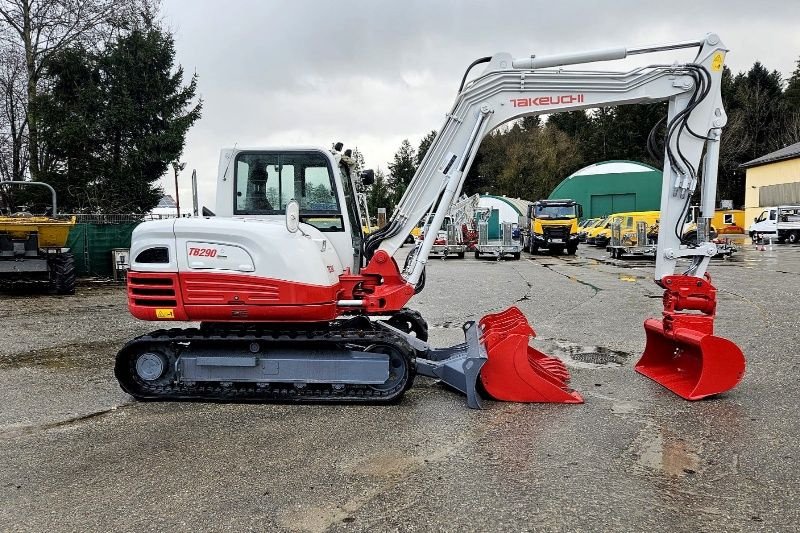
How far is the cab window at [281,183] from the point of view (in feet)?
21.3

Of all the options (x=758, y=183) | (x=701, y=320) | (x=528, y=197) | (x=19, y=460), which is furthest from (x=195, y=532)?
(x=528, y=197)

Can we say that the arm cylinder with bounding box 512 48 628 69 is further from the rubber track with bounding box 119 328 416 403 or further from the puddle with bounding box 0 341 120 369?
the puddle with bounding box 0 341 120 369

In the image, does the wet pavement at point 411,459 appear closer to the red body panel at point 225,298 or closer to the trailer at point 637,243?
the red body panel at point 225,298

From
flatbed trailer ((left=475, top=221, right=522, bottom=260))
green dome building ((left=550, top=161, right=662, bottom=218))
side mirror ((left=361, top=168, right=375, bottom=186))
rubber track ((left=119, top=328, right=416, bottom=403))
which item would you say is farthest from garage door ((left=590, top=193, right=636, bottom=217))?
rubber track ((left=119, top=328, right=416, bottom=403))

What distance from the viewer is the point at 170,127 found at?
24828 millimetres

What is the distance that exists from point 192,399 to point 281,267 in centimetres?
162

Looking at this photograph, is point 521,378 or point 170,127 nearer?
point 521,378

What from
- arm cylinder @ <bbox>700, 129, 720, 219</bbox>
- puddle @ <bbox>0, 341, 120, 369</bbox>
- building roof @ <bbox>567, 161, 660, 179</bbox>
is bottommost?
puddle @ <bbox>0, 341, 120, 369</bbox>

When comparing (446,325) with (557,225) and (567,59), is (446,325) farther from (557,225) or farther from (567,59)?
(557,225)

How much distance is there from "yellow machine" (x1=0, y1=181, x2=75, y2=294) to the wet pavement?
26.9ft

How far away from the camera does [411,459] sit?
465cm

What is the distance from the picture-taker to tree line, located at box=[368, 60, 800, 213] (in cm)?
5903

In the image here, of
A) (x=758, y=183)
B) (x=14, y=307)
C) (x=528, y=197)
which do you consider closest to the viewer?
(x=14, y=307)

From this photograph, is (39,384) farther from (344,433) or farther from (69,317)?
(69,317)
